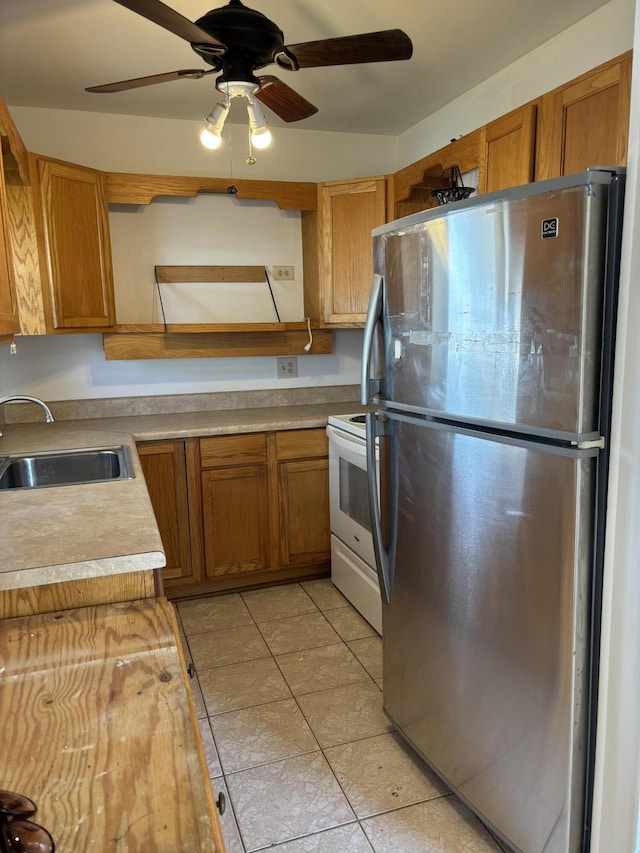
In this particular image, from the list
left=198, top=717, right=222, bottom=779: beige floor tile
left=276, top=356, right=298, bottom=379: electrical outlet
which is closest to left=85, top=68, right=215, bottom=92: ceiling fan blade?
left=276, top=356, right=298, bottom=379: electrical outlet

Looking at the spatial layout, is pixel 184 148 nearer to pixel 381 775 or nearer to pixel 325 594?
pixel 325 594

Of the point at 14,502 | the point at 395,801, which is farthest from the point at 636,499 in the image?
the point at 14,502

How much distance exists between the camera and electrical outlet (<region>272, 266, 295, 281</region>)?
136 inches

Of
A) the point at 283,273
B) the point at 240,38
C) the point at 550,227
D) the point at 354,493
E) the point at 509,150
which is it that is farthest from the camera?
the point at 283,273

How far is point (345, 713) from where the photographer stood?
6.97ft

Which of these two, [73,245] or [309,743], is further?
[73,245]

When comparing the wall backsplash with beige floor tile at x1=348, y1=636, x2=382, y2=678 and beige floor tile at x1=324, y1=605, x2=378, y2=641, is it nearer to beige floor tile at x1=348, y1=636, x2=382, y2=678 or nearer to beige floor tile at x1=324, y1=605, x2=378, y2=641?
beige floor tile at x1=324, y1=605, x2=378, y2=641

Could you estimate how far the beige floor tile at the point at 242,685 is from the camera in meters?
2.20

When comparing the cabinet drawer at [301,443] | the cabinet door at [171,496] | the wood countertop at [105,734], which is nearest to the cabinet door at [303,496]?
the cabinet drawer at [301,443]

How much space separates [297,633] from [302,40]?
7.99ft

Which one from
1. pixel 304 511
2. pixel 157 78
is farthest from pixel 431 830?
pixel 157 78

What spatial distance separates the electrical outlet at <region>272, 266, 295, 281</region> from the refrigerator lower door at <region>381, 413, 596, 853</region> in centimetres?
193

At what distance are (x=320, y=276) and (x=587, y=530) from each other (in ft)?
7.49

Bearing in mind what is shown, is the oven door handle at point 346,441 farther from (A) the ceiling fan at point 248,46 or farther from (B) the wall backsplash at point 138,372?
(A) the ceiling fan at point 248,46
